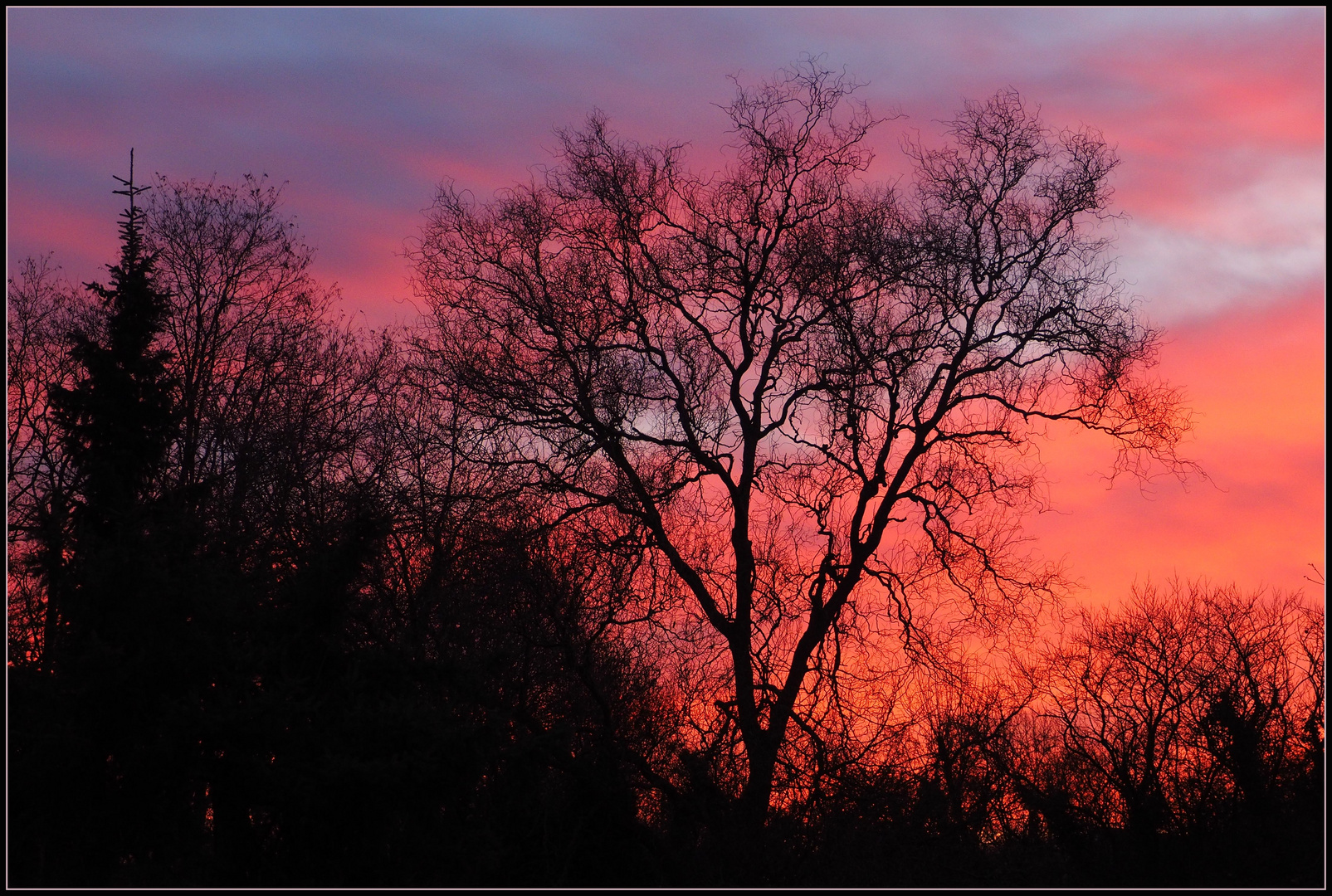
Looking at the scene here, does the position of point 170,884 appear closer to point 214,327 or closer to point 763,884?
point 763,884

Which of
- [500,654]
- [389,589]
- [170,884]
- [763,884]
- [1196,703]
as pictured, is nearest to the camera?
[170,884]

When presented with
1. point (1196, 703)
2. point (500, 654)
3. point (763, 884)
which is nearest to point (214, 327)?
point (500, 654)

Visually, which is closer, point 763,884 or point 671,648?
point 763,884

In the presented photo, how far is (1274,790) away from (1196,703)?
4246mm

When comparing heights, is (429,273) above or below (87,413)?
above

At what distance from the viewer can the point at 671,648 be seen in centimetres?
1988

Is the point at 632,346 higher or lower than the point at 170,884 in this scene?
higher

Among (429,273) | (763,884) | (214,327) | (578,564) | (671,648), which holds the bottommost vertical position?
(763,884)

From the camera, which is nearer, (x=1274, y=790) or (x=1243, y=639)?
(x=1274, y=790)

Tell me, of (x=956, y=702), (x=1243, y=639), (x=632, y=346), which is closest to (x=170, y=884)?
(x=632, y=346)

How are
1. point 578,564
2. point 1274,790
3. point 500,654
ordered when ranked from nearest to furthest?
1. point 500,654
2. point 578,564
3. point 1274,790

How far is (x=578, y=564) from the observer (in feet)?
64.4

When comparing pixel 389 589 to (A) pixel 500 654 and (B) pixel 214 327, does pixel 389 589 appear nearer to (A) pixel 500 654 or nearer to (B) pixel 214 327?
(A) pixel 500 654

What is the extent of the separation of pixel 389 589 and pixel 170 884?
7.74m
